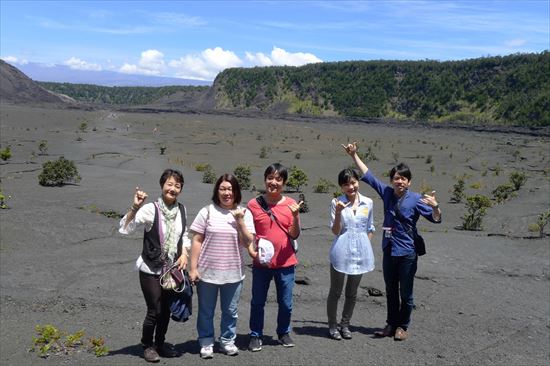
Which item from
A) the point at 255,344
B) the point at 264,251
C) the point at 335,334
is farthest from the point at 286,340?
the point at 264,251

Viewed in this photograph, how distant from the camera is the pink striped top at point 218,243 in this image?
4.50 m

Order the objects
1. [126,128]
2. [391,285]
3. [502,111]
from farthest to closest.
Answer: [502,111], [126,128], [391,285]

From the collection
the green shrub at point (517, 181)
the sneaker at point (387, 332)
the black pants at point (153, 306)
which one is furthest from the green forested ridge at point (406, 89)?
the black pants at point (153, 306)

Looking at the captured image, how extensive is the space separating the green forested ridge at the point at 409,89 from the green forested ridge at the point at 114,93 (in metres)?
25.9

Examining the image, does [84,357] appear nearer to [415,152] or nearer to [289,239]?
[289,239]

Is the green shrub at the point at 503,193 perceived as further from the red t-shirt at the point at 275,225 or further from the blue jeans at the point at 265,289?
the red t-shirt at the point at 275,225

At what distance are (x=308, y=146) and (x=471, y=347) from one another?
30.1 meters

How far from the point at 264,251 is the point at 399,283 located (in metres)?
1.78

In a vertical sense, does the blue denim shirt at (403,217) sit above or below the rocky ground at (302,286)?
above

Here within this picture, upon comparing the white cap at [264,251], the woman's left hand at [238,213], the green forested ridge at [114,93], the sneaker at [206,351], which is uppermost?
the green forested ridge at [114,93]

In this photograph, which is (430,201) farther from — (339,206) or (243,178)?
(243,178)

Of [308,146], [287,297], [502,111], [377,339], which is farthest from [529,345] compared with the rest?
[502,111]

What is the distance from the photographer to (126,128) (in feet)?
145

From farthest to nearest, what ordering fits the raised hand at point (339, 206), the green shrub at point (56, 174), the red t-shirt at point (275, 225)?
the green shrub at point (56, 174) → the raised hand at point (339, 206) → the red t-shirt at point (275, 225)
